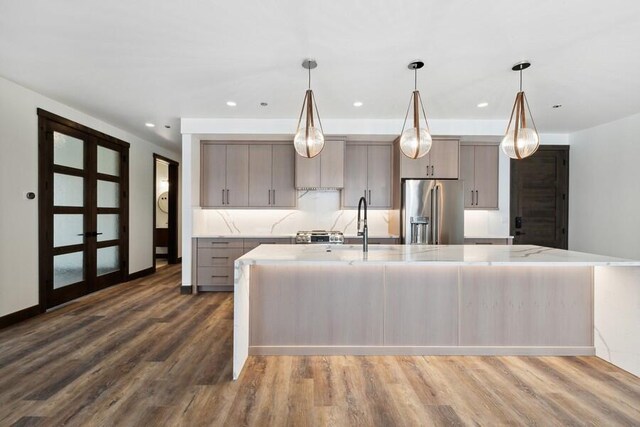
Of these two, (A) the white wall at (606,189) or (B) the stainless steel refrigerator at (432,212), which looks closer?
(A) the white wall at (606,189)

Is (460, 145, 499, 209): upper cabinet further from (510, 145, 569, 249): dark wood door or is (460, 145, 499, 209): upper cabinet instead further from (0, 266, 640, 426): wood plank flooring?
(0, 266, 640, 426): wood plank flooring

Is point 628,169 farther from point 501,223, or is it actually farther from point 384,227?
point 384,227

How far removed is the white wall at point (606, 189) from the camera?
13.3 feet

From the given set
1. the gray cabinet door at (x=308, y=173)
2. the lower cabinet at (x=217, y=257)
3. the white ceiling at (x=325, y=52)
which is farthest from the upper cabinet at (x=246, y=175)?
the white ceiling at (x=325, y=52)

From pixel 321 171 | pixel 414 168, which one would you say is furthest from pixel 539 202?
pixel 321 171

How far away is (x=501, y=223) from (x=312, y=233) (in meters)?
3.09

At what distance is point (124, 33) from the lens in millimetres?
2305

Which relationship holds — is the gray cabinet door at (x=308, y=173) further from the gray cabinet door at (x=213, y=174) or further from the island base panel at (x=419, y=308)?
the island base panel at (x=419, y=308)

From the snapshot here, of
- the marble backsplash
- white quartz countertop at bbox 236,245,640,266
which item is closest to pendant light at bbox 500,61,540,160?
white quartz countertop at bbox 236,245,640,266

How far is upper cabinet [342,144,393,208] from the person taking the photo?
4.83 m

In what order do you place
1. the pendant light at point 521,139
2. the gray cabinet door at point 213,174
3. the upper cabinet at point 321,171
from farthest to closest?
1. the gray cabinet door at point 213,174
2. the upper cabinet at point 321,171
3. the pendant light at point 521,139

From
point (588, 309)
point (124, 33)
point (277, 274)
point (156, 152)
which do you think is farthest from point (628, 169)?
point (156, 152)

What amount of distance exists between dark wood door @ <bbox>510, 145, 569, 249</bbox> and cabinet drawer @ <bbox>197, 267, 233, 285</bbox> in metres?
4.70

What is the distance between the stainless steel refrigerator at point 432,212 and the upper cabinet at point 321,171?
1.03 meters
